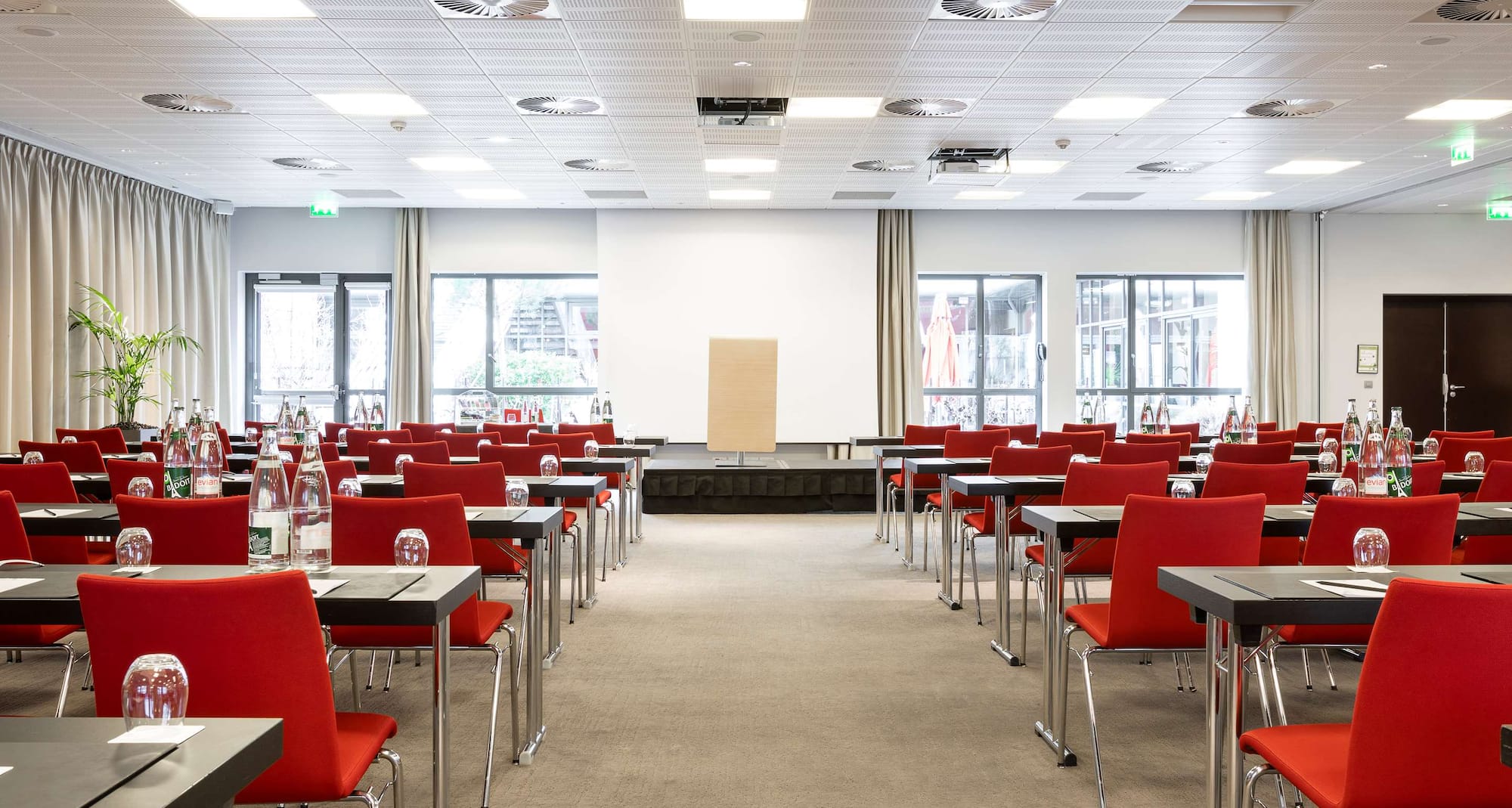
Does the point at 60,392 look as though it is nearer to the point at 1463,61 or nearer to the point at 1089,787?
the point at 1089,787

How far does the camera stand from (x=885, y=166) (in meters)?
9.95

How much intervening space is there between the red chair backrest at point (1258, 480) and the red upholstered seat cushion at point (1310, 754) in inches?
74.0

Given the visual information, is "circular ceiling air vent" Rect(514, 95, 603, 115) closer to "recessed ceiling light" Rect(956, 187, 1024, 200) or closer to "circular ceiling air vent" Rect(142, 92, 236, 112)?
"circular ceiling air vent" Rect(142, 92, 236, 112)

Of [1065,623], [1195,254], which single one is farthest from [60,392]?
[1195,254]

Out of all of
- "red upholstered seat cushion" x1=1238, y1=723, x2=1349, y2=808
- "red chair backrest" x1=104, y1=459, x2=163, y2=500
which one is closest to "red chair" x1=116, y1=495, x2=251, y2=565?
"red chair backrest" x1=104, y1=459, x2=163, y2=500

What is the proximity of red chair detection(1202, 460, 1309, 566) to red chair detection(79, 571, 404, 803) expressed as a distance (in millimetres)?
3260

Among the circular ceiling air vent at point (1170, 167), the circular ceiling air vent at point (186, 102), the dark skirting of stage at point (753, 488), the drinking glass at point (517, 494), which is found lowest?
the dark skirting of stage at point (753, 488)

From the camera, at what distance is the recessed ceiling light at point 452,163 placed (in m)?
9.61

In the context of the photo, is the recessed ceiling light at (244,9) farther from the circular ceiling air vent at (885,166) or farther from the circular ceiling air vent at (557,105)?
the circular ceiling air vent at (885,166)

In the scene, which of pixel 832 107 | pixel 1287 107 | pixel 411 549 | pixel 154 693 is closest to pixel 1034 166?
pixel 1287 107

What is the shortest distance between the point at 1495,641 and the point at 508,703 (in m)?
3.02

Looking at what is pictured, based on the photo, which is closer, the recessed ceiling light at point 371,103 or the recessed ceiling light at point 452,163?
the recessed ceiling light at point 371,103

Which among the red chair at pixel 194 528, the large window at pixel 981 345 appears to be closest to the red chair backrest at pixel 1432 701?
the red chair at pixel 194 528

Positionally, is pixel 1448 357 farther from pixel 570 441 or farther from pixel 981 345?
pixel 570 441
